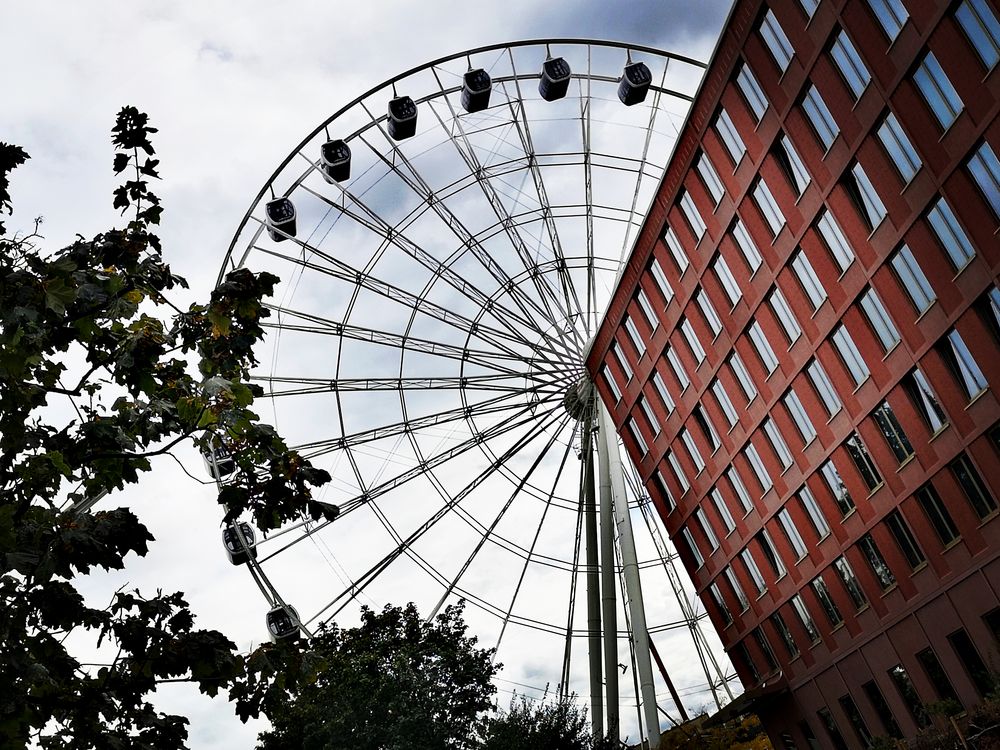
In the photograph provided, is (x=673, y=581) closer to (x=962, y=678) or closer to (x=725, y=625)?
(x=725, y=625)

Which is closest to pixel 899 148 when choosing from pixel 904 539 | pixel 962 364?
pixel 962 364

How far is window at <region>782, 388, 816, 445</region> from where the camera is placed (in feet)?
132

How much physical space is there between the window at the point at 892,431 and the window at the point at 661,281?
12887 mm

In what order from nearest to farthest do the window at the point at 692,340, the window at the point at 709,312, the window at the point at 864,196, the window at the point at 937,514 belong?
1. the window at the point at 864,196
2. the window at the point at 937,514
3. the window at the point at 709,312
4. the window at the point at 692,340

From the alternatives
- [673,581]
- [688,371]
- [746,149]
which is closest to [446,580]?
[673,581]

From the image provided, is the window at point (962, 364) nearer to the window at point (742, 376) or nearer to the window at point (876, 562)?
the window at point (876, 562)

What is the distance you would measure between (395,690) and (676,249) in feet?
71.2

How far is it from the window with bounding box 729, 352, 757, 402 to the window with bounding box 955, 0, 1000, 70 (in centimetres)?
1737

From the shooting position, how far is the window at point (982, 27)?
1077 inches

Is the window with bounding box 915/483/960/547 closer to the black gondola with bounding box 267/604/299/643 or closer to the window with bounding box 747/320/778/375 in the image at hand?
the window with bounding box 747/320/778/375

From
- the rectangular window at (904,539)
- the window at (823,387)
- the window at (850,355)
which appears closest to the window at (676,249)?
the window at (823,387)

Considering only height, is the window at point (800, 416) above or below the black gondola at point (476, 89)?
below

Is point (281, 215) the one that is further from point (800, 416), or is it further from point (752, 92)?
point (800, 416)

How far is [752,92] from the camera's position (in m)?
38.3
